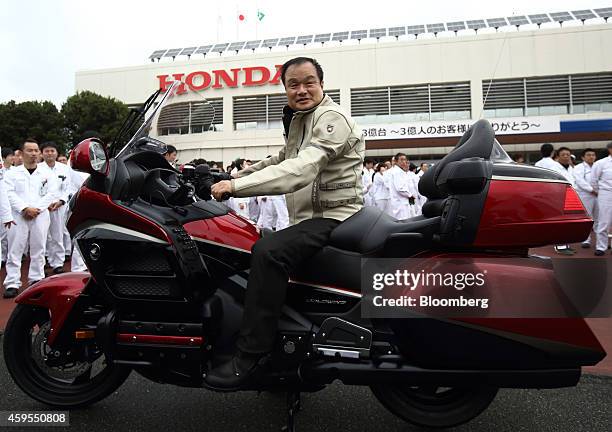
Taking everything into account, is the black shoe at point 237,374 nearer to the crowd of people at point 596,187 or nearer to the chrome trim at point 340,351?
the chrome trim at point 340,351

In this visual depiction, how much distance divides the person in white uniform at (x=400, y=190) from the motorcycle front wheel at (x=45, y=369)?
939 centimetres

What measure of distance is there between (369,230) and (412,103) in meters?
27.3

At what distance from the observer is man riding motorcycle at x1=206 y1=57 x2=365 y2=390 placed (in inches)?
83.6

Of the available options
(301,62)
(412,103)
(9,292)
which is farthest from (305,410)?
(412,103)

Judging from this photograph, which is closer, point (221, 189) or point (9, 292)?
point (221, 189)

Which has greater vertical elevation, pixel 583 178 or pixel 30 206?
pixel 583 178

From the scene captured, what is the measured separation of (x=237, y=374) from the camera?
7.06ft

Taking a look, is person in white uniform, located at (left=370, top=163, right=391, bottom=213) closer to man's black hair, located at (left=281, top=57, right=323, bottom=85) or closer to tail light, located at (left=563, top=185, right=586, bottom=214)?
man's black hair, located at (left=281, top=57, right=323, bottom=85)

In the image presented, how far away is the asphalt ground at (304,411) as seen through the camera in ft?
8.21

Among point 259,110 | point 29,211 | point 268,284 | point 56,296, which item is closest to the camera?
point 268,284

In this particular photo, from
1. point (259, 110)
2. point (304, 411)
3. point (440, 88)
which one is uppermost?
point (440, 88)

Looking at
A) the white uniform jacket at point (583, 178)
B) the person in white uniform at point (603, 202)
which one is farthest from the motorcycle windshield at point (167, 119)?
the white uniform jacket at point (583, 178)

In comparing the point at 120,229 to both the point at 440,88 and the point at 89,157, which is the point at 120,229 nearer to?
the point at 89,157

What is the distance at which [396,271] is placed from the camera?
81.0 inches
